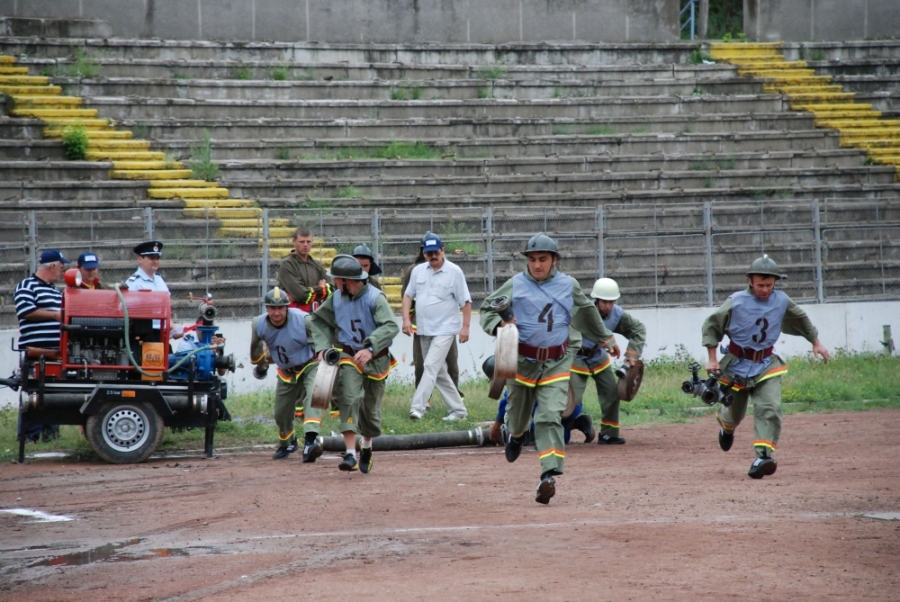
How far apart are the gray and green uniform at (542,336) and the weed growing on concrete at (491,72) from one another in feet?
53.1

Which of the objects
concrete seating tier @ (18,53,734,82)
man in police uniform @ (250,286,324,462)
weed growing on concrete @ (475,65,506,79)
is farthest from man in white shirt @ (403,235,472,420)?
weed growing on concrete @ (475,65,506,79)

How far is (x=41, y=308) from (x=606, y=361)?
6.38 metres

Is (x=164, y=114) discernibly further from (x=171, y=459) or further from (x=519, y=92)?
(x=171, y=459)

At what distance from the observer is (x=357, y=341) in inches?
462

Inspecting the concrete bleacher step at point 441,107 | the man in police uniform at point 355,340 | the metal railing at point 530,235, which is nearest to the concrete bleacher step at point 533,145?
the concrete bleacher step at point 441,107

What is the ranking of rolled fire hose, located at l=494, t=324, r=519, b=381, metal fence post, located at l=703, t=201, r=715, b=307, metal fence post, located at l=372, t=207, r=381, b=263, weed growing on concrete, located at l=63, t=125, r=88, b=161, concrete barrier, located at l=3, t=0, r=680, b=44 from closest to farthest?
rolled fire hose, located at l=494, t=324, r=519, b=381, metal fence post, located at l=372, t=207, r=381, b=263, metal fence post, located at l=703, t=201, r=715, b=307, weed growing on concrete, located at l=63, t=125, r=88, b=161, concrete barrier, located at l=3, t=0, r=680, b=44

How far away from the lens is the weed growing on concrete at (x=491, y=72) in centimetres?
2594

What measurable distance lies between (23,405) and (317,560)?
6005 millimetres

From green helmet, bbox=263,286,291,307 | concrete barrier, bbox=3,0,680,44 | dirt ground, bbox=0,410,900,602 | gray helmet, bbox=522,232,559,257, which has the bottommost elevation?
dirt ground, bbox=0,410,900,602

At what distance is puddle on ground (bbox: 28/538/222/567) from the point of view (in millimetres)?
8078

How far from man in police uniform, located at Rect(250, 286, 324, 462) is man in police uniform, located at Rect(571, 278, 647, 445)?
307 centimetres

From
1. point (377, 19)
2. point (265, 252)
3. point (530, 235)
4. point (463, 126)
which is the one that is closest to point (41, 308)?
point (265, 252)

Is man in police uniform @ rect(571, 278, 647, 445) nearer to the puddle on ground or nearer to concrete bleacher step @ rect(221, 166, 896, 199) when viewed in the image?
the puddle on ground

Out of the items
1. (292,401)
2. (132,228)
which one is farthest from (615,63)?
(292,401)
